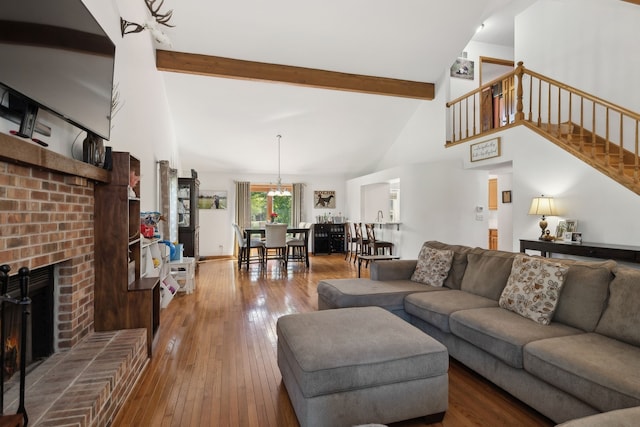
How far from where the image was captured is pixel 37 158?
1.53 metres

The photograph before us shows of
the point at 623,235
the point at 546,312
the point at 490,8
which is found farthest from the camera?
the point at 490,8

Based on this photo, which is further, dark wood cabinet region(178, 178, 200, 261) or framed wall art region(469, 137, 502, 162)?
dark wood cabinet region(178, 178, 200, 261)

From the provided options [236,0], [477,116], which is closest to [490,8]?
[477,116]

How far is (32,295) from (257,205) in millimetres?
7370

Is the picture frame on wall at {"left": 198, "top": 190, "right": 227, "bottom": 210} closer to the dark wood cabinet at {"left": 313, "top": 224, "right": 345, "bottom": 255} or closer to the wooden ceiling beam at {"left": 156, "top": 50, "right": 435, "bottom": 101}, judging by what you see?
the dark wood cabinet at {"left": 313, "top": 224, "right": 345, "bottom": 255}

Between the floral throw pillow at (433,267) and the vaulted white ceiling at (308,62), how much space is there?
341 cm

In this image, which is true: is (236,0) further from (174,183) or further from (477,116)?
(477,116)

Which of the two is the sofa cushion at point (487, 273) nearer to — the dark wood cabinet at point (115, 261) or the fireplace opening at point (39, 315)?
the dark wood cabinet at point (115, 261)

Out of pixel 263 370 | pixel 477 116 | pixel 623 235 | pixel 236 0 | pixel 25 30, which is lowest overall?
pixel 263 370

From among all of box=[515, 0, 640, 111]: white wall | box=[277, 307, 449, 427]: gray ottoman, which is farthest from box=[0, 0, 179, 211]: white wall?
box=[515, 0, 640, 111]: white wall

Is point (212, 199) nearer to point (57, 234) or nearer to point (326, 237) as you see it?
point (326, 237)

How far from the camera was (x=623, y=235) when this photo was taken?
346 cm

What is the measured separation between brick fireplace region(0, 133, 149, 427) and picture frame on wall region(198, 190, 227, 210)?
614cm

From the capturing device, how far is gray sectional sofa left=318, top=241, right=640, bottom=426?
1529mm
